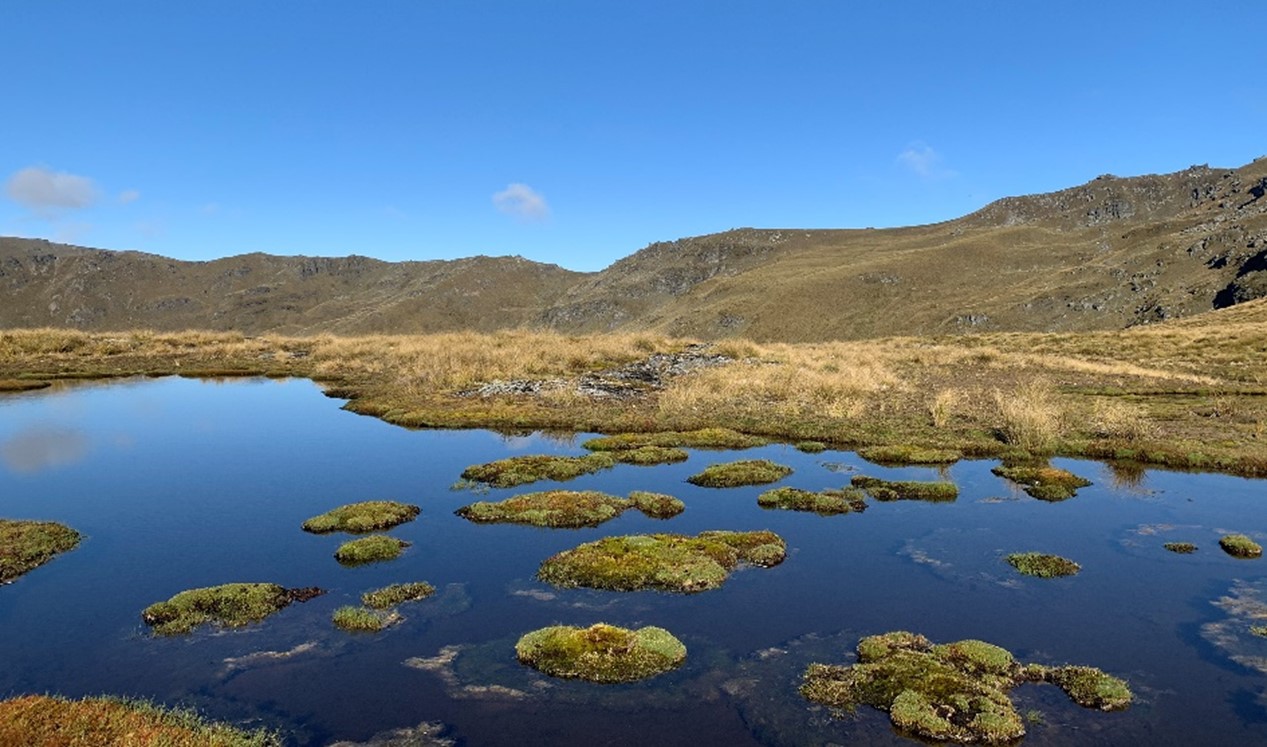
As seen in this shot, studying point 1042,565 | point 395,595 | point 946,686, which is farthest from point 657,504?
point 946,686

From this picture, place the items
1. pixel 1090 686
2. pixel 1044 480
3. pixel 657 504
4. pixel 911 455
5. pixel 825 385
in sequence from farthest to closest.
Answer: pixel 825 385
pixel 911 455
pixel 1044 480
pixel 657 504
pixel 1090 686

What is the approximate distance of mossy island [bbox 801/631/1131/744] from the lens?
1203cm

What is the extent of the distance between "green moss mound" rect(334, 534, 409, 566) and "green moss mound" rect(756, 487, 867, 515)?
39.3 ft

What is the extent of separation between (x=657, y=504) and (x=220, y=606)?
13.0 m

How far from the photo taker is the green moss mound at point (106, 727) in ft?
34.1

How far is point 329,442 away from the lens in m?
36.2

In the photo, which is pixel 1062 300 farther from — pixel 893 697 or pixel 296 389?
pixel 893 697

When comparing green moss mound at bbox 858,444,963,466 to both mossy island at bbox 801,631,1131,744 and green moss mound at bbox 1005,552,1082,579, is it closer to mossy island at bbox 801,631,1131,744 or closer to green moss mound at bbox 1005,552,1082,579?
green moss mound at bbox 1005,552,1082,579

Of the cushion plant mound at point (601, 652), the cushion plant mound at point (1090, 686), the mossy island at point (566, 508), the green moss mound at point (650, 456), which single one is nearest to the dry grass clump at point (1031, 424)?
the green moss mound at point (650, 456)

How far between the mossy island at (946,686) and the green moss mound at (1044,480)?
14.0 m

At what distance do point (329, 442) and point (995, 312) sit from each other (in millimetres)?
137283

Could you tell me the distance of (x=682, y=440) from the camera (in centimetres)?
3578

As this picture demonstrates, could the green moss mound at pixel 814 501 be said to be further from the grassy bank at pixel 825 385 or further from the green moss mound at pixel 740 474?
the grassy bank at pixel 825 385

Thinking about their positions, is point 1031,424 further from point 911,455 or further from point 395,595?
point 395,595
